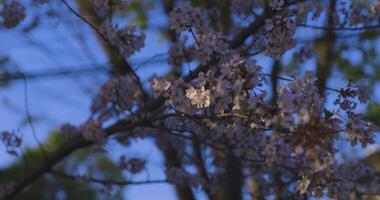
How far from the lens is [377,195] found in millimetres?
3859

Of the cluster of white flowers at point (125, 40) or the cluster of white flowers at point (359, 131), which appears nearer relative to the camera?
the cluster of white flowers at point (359, 131)

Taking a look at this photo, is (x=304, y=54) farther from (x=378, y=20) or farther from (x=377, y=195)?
(x=377, y=195)

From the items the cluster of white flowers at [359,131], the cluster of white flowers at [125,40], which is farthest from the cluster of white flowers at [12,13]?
the cluster of white flowers at [359,131]

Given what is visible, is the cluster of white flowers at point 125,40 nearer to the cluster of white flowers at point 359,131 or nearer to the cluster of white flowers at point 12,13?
the cluster of white flowers at point 12,13

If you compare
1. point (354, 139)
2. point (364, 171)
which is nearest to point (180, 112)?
point (354, 139)

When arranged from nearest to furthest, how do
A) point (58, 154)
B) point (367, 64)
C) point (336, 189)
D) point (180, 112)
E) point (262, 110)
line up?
point (262, 110) → point (180, 112) → point (336, 189) → point (58, 154) → point (367, 64)

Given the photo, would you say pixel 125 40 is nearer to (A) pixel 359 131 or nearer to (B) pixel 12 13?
(B) pixel 12 13

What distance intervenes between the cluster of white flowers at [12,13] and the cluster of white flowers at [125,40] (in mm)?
1226

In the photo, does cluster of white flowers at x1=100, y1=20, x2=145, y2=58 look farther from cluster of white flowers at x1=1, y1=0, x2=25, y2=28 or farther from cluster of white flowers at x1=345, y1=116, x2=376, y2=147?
cluster of white flowers at x1=345, y1=116, x2=376, y2=147

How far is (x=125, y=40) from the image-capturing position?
13.1 feet

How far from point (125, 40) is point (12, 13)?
1366 millimetres

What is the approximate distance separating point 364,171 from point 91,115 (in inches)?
87.1

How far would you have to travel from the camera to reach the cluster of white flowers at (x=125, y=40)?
156 inches

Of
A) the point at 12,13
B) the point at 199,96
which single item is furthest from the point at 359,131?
the point at 12,13
